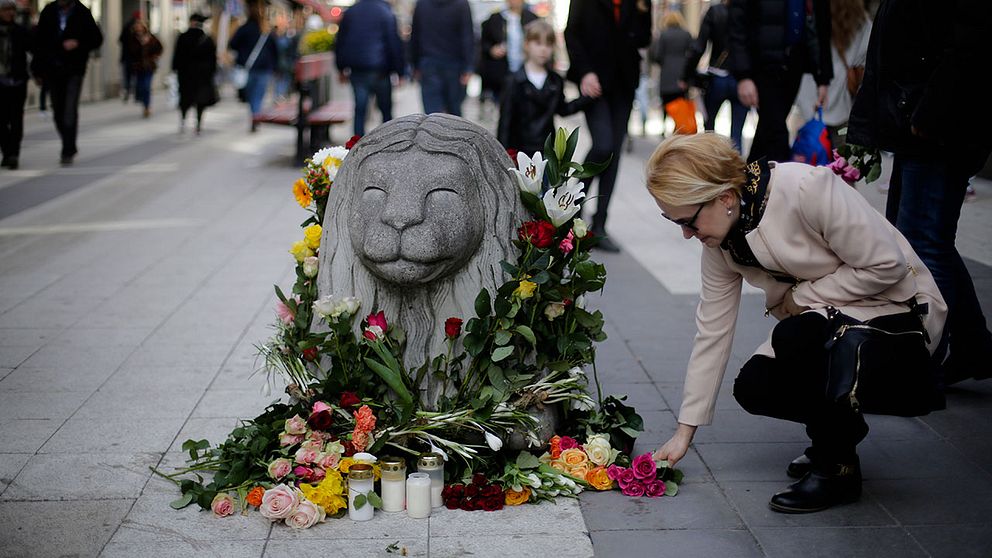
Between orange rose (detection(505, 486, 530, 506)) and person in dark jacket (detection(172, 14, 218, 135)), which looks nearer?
orange rose (detection(505, 486, 530, 506))

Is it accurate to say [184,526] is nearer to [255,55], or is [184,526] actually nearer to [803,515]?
[803,515]

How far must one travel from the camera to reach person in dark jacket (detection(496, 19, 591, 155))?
777 centimetres

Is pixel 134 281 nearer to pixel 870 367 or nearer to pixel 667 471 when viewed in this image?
pixel 667 471

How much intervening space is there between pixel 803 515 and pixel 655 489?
18.0 inches

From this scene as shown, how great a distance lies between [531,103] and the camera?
307 inches

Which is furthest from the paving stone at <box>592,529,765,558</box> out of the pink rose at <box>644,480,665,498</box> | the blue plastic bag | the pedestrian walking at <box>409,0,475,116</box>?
the pedestrian walking at <box>409,0,475,116</box>

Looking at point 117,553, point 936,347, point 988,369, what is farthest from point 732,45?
point 117,553

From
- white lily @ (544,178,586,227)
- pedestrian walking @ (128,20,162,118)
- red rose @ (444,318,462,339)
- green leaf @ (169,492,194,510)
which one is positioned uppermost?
white lily @ (544,178,586,227)

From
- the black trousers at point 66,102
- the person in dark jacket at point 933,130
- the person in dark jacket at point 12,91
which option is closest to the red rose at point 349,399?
the person in dark jacket at point 933,130

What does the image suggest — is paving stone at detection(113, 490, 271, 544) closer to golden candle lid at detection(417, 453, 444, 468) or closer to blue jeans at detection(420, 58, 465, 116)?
golden candle lid at detection(417, 453, 444, 468)

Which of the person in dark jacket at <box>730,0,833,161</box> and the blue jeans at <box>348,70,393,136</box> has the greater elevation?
the person in dark jacket at <box>730,0,833,161</box>

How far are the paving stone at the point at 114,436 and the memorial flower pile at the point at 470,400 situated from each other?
31cm

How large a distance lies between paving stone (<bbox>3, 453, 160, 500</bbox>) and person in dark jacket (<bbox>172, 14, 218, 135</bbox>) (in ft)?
43.4

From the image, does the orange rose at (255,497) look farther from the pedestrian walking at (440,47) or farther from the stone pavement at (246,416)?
the pedestrian walking at (440,47)
